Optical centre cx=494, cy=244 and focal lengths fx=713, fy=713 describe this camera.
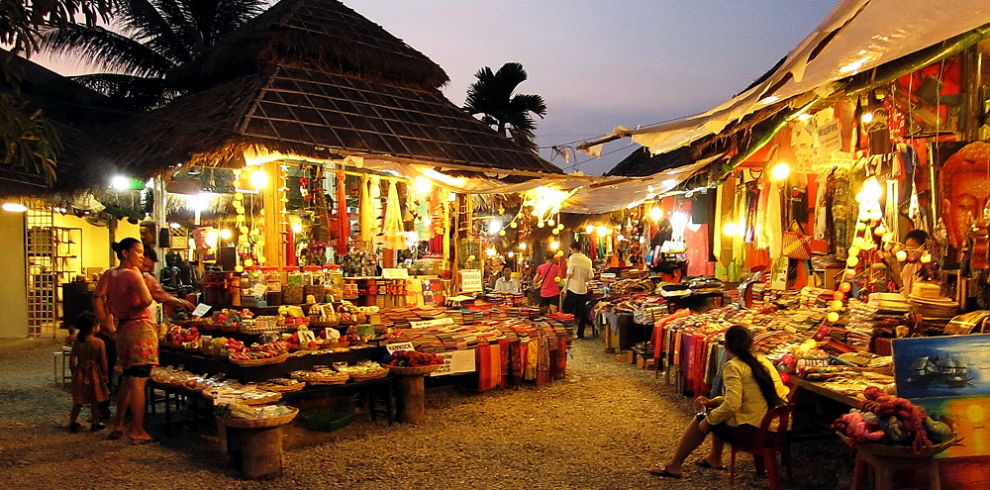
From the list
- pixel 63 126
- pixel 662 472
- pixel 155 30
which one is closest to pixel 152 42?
pixel 155 30

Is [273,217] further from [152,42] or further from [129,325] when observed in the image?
[152,42]

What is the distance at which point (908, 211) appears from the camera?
6.20 metres

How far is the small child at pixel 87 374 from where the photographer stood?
272 inches

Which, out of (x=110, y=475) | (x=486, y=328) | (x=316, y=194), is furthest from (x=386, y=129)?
(x=110, y=475)

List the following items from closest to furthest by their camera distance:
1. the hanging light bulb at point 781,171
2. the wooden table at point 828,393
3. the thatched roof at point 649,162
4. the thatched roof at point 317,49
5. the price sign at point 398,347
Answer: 1. the wooden table at point 828,393
2. the price sign at point 398,347
3. the hanging light bulb at point 781,171
4. the thatched roof at point 317,49
5. the thatched roof at point 649,162

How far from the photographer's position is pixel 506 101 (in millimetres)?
20609

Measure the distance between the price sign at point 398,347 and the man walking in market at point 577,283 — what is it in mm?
6128

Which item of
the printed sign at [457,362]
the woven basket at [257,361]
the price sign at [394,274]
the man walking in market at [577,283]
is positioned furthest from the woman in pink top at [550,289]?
the woven basket at [257,361]

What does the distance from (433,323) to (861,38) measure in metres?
5.83

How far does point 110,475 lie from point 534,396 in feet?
14.8

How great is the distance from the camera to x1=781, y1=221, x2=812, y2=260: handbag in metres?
8.09

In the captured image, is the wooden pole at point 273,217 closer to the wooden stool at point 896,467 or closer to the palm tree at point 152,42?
the wooden stool at point 896,467

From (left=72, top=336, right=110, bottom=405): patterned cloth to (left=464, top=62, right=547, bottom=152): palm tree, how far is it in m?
14.5

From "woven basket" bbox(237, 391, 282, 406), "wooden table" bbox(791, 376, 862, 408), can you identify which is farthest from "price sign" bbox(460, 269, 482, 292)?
"wooden table" bbox(791, 376, 862, 408)
